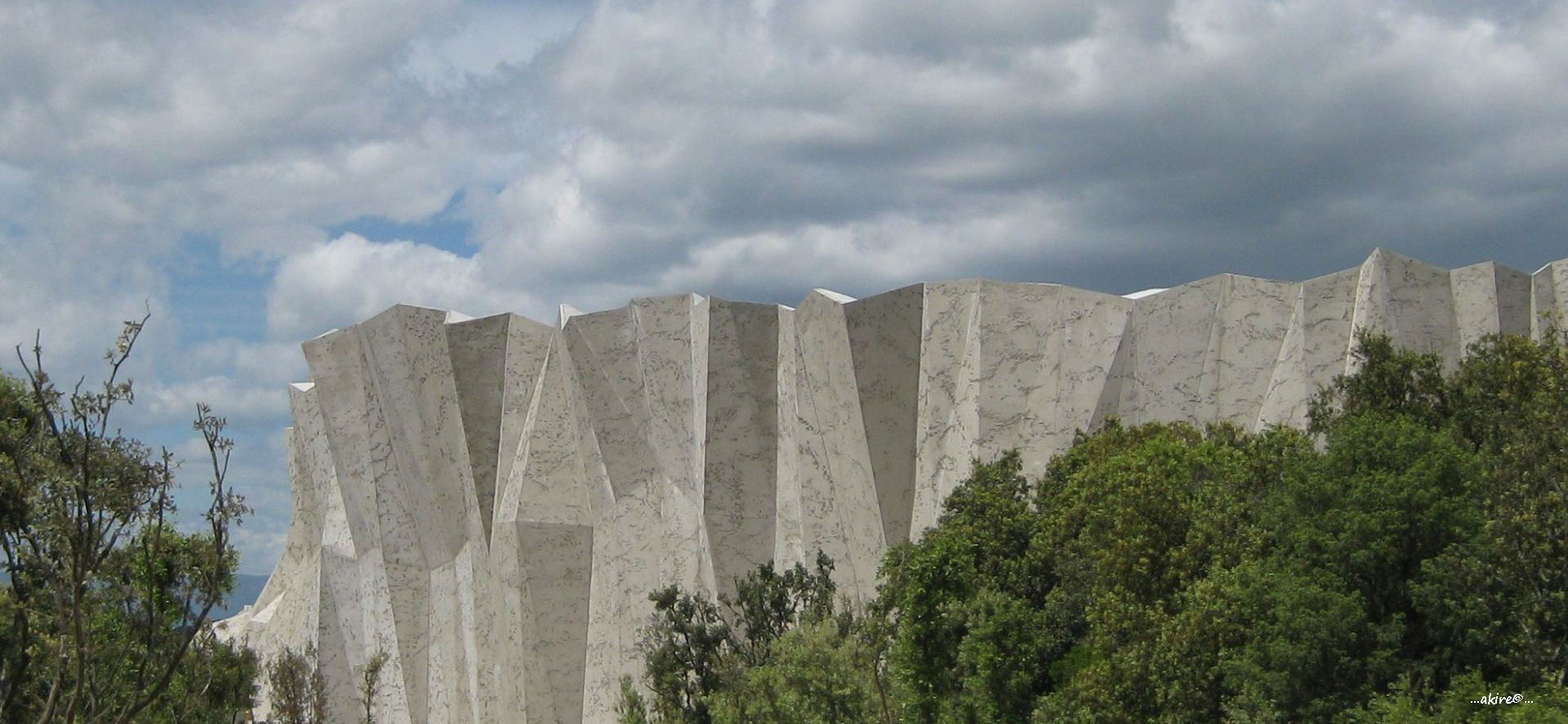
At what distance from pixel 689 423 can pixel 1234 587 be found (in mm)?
18580

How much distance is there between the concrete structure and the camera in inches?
1355

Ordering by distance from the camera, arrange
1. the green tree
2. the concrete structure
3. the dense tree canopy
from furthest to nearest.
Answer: the green tree, the concrete structure, the dense tree canopy

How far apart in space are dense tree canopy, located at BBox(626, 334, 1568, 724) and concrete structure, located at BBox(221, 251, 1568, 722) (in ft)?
7.37

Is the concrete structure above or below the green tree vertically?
above

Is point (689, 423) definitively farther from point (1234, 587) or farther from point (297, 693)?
point (1234, 587)

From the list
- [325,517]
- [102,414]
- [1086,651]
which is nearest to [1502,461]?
[1086,651]

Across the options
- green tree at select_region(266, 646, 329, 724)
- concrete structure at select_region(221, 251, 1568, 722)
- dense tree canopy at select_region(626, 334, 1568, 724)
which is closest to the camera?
dense tree canopy at select_region(626, 334, 1568, 724)

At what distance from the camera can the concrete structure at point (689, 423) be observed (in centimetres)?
3441

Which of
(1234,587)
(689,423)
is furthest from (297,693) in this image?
(1234,587)

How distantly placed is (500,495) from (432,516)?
9.67ft

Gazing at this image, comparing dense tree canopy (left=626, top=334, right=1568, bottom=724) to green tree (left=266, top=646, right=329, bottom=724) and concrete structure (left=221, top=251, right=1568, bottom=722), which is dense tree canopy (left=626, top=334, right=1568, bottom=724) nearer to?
concrete structure (left=221, top=251, right=1568, bottom=722)

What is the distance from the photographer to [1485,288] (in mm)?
31859

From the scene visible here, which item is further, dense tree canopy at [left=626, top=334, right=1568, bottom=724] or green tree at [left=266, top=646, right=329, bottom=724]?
green tree at [left=266, top=646, right=329, bottom=724]

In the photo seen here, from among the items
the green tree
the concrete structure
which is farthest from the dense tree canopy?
the green tree
